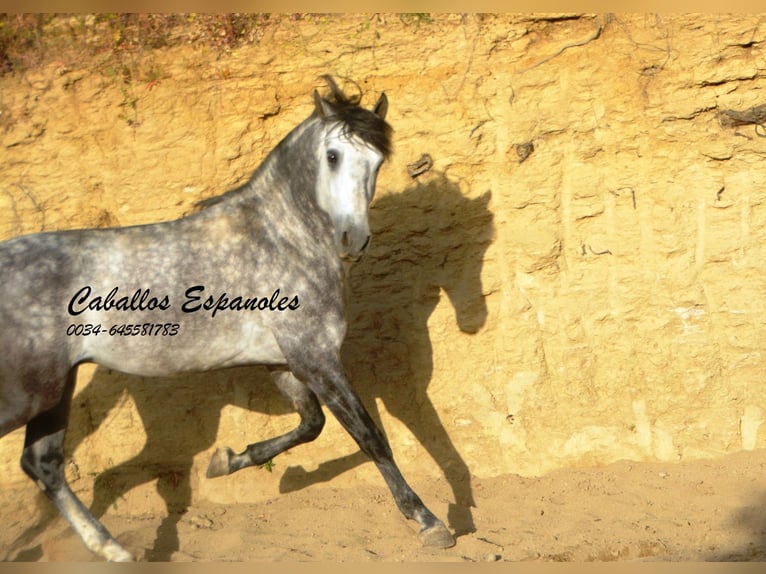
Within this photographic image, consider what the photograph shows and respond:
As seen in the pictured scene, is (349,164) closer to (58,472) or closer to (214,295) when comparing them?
(214,295)

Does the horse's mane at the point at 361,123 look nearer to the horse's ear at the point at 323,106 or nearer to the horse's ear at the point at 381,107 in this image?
the horse's ear at the point at 323,106

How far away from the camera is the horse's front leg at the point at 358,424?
16.9 ft

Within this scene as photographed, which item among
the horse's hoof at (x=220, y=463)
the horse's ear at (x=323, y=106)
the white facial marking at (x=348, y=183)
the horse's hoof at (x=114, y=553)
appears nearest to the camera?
the white facial marking at (x=348, y=183)

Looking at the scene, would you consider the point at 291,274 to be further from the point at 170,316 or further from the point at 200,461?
the point at 200,461

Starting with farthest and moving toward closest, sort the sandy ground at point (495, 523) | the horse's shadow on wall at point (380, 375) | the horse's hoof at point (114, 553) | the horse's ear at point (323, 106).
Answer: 1. the horse's shadow on wall at point (380, 375)
2. the sandy ground at point (495, 523)
3. the horse's ear at point (323, 106)
4. the horse's hoof at point (114, 553)

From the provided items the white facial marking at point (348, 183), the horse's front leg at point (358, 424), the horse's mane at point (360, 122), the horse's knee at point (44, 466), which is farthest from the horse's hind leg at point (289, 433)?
the horse's mane at point (360, 122)

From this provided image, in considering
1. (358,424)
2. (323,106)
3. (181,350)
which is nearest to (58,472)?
(181,350)

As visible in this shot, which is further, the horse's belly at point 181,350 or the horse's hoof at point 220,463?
the horse's hoof at point 220,463

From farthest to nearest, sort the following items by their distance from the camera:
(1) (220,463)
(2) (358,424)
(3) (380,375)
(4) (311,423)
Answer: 1. (3) (380,375)
2. (1) (220,463)
3. (4) (311,423)
4. (2) (358,424)

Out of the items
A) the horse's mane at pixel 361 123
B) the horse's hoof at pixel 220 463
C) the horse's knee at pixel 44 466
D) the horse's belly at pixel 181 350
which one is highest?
the horse's mane at pixel 361 123

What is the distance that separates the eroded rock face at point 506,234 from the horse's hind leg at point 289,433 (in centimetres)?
72

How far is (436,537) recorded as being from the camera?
514 cm

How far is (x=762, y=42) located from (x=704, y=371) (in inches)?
95.4

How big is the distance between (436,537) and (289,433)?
1159 mm
